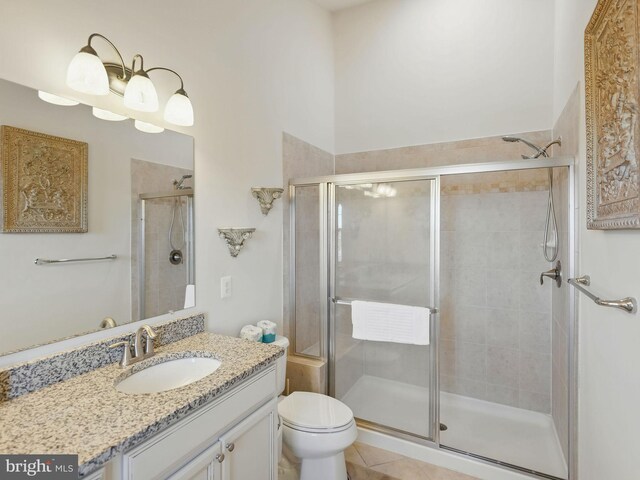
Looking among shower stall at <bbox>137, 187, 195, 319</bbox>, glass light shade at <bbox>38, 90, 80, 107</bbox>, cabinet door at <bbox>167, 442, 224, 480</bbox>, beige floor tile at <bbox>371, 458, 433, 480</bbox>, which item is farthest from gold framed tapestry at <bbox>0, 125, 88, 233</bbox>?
beige floor tile at <bbox>371, 458, 433, 480</bbox>

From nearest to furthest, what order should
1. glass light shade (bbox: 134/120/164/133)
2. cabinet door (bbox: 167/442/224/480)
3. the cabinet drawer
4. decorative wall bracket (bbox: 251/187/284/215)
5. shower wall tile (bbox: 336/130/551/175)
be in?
the cabinet drawer
cabinet door (bbox: 167/442/224/480)
glass light shade (bbox: 134/120/164/133)
decorative wall bracket (bbox: 251/187/284/215)
shower wall tile (bbox: 336/130/551/175)

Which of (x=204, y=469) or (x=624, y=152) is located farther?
(x=204, y=469)

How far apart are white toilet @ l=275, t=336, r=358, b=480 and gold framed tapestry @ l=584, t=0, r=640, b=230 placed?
1.45 meters

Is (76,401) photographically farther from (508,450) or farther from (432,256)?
(508,450)

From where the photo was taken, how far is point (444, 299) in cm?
275

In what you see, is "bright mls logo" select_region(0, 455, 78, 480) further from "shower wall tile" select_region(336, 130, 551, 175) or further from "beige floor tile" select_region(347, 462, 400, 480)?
"shower wall tile" select_region(336, 130, 551, 175)

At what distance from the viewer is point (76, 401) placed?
976mm

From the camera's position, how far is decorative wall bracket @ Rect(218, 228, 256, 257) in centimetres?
181

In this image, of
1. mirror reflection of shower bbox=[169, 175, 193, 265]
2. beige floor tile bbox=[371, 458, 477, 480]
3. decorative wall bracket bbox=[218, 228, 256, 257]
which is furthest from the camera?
beige floor tile bbox=[371, 458, 477, 480]

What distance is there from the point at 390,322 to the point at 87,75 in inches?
79.1

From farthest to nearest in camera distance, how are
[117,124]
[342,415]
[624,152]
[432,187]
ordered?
[432,187]
[342,415]
[117,124]
[624,152]

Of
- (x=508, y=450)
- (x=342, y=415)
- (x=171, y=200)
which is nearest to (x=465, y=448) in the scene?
(x=508, y=450)

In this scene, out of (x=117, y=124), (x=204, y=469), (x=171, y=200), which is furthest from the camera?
(x=171, y=200)

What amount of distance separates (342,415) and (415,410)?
80 centimetres
